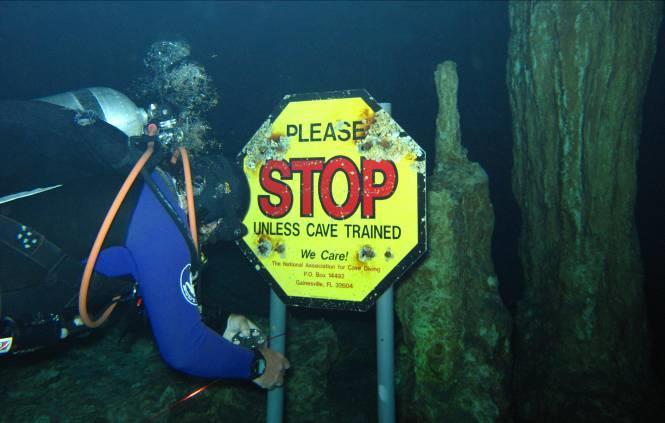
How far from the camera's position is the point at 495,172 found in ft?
22.6

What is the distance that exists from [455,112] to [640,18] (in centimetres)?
148

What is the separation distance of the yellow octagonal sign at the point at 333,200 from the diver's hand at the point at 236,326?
0.81ft

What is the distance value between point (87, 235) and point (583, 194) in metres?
3.03

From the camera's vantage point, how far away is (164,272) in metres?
1.52

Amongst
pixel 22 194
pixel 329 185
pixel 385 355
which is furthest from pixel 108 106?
pixel 385 355

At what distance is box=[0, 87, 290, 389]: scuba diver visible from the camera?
1.43 m

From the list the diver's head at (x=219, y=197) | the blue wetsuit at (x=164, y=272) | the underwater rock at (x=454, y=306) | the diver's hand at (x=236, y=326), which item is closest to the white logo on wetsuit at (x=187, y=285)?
the blue wetsuit at (x=164, y=272)

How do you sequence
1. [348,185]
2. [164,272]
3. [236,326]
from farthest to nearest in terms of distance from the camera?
[236,326] < [348,185] < [164,272]

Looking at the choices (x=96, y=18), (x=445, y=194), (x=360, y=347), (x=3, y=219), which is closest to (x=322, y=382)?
(x=360, y=347)

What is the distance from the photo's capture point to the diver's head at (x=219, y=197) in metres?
1.81

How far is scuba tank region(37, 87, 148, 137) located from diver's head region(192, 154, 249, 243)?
13.6 inches

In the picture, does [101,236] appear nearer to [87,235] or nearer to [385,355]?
[87,235]

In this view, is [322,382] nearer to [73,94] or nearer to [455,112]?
[455,112]

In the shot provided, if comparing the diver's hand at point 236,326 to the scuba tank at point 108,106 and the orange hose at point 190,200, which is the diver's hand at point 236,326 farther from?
the scuba tank at point 108,106
